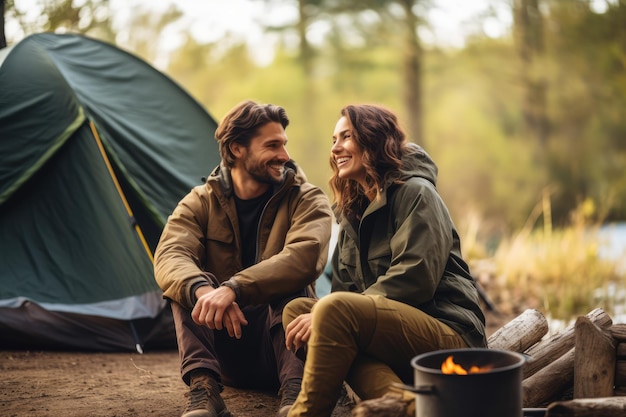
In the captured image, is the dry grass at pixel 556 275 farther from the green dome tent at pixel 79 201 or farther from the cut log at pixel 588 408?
the cut log at pixel 588 408

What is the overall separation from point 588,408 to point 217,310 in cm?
138

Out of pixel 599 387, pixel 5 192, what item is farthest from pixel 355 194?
pixel 5 192

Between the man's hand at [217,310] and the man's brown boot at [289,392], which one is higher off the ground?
the man's hand at [217,310]

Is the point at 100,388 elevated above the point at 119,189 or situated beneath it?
situated beneath

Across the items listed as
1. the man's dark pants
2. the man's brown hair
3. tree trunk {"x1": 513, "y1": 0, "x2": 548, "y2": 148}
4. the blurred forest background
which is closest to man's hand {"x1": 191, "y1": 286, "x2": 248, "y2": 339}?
the man's dark pants

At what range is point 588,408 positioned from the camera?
239 cm

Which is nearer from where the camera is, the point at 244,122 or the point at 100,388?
the point at 244,122

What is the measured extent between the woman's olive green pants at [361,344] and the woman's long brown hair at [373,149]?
0.51 m

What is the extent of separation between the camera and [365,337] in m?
2.68

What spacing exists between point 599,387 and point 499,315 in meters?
3.44

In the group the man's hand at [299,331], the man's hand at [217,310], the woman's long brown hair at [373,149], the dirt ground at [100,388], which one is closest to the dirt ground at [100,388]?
Result: the dirt ground at [100,388]

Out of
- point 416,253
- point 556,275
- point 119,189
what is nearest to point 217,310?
point 416,253

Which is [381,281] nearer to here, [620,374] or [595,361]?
[595,361]

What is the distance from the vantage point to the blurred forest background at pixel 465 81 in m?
17.6
